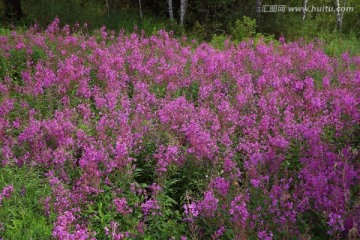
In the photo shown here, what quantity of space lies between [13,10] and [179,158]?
1458 cm

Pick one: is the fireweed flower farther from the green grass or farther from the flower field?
the green grass

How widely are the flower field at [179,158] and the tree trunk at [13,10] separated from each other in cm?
976

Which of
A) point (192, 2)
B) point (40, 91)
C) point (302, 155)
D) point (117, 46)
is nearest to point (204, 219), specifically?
point (302, 155)

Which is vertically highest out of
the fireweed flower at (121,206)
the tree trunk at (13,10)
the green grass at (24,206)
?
the tree trunk at (13,10)

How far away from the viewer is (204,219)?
13.1 feet

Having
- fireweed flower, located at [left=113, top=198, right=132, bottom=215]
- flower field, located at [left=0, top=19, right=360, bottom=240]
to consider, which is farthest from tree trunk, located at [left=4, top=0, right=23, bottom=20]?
fireweed flower, located at [left=113, top=198, right=132, bottom=215]

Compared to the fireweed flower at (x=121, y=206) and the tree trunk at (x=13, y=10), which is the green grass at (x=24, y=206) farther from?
the tree trunk at (x=13, y=10)

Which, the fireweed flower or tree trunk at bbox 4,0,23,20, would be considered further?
tree trunk at bbox 4,0,23,20

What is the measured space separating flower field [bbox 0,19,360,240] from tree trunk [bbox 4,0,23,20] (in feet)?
32.0

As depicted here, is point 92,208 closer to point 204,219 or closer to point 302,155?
point 204,219

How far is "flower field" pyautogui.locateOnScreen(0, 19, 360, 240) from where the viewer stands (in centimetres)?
392

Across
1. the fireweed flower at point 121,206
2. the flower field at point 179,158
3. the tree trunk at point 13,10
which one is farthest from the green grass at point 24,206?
the tree trunk at point 13,10

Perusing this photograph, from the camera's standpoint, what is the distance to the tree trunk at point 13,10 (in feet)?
55.6

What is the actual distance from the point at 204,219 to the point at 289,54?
22.4ft
